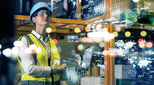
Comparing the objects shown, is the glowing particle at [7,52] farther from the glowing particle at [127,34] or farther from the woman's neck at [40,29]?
the glowing particle at [127,34]

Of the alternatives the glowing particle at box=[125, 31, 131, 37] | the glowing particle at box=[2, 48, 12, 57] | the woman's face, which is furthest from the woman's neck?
the glowing particle at box=[125, 31, 131, 37]

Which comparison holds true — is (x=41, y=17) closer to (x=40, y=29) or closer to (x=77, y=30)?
(x=40, y=29)

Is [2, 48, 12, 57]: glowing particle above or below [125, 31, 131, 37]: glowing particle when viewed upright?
below

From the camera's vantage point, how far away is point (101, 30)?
3.09m

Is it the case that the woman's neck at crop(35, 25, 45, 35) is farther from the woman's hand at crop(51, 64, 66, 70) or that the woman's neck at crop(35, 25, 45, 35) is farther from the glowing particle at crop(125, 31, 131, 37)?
the glowing particle at crop(125, 31, 131, 37)

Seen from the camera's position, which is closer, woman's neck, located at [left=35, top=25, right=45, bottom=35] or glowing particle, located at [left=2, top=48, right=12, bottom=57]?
glowing particle, located at [left=2, top=48, right=12, bottom=57]

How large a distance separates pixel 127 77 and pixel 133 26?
0.83 meters

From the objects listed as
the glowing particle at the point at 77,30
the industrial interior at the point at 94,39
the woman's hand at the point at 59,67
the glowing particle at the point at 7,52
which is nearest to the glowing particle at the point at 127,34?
the industrial interior at the point at 94,39

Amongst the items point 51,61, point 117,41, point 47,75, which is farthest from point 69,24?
point 117,41

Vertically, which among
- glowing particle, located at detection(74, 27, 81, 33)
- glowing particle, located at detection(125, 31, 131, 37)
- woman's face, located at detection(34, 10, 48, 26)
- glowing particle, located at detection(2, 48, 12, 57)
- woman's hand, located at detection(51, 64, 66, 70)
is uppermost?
woman's face, located at detection(34, 10, 48, 26)

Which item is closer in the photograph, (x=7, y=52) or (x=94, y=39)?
(x=7, y=52)

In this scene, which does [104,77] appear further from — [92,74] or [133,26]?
[133,26]

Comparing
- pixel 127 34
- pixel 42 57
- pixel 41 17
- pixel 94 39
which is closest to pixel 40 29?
pixel 41 17

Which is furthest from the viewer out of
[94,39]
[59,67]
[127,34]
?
[127,34]
